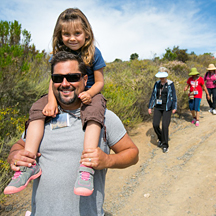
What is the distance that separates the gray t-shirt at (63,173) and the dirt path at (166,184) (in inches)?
90.9

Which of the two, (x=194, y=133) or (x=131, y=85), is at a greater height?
(x=131, y=85)

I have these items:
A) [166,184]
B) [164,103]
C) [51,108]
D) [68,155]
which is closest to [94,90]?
[51,108]

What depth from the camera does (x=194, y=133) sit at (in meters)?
6.58

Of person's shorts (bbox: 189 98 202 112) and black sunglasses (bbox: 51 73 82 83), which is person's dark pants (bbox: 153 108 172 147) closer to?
person's shorts (bbox: 189 98 202 112)

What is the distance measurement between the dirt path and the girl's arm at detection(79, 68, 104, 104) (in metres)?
2.57

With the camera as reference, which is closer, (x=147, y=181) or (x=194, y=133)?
(x=147, y=181)

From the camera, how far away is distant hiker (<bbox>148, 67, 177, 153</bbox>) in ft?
17.6

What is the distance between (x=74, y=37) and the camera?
2059 mm

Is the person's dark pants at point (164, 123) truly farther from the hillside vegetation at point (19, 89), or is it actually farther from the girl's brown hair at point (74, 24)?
the girl's brown hair at point (74, 24)

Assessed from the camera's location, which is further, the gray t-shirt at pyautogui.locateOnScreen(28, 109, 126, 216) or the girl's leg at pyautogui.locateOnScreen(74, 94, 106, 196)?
the gray t-shirt at pyautogui.locateOnScreen(28, 109, 126, 216)

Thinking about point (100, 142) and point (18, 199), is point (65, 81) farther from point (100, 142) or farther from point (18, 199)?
point (18, 199)

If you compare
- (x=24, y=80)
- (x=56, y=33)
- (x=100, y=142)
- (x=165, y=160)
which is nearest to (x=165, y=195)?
(x=165, y=160)

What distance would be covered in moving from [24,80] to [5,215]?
11.2ft

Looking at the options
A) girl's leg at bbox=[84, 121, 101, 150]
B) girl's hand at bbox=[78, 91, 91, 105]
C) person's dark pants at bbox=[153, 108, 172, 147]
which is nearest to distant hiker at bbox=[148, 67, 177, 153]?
person's dark pants at bbox=[153, 108, 172, 147]
